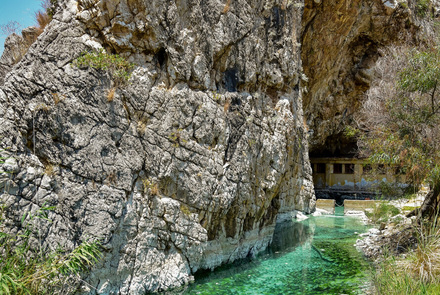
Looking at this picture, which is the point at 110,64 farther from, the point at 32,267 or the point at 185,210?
the point at 32,267

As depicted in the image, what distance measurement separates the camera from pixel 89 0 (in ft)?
28.0

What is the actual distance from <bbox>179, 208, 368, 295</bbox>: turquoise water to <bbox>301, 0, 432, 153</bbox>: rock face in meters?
14.6

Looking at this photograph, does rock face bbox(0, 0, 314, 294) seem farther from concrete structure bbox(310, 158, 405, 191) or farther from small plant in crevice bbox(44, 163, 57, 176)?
concrete structure bbox(310, 158, 405, 191)

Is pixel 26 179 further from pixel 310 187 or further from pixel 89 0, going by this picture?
pixel 310 187

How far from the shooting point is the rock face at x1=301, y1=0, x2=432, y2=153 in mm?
23583

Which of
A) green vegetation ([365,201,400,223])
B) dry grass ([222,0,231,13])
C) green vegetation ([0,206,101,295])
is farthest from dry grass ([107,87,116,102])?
green vegetation ([365,201,400,223])

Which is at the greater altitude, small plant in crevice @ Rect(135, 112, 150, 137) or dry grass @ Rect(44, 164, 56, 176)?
small plant in crevice @ Rect(135, 112, 150, 137)

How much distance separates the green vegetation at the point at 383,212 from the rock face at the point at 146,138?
28.8 ft

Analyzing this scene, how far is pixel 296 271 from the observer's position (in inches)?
447

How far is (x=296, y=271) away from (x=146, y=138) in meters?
7.35

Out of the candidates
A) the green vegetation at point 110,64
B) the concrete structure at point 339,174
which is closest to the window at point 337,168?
the concrete structure at point 339,174

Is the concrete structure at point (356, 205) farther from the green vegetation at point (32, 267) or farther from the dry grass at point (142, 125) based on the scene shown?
the green vegetation at point (32, 267)

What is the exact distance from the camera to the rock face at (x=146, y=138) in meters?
7.42

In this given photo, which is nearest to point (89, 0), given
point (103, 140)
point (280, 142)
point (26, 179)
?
point (103, 140)
